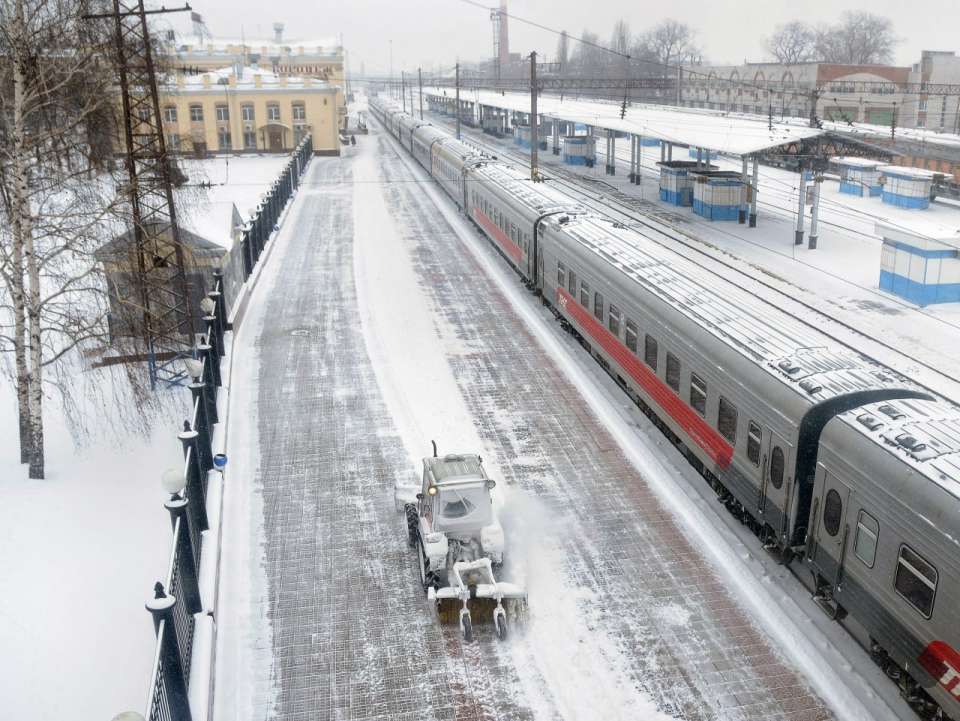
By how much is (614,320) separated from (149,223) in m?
10.1

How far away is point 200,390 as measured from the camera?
13859mm

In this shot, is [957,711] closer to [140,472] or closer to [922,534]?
[922,534]

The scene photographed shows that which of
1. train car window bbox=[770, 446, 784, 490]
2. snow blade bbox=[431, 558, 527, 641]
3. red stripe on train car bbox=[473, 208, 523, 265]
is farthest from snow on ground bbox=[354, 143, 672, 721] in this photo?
red stripe on train car bbox=[473, 208, 523, 265]

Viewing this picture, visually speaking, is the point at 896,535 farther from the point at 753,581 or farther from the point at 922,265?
the point at 922,265

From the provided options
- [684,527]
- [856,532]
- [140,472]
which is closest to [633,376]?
[684,527]

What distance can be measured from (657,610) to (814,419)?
3176 mm

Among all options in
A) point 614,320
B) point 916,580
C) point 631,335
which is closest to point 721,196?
point 614,320

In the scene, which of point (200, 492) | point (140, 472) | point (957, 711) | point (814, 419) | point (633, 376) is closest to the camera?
point (957, 711)

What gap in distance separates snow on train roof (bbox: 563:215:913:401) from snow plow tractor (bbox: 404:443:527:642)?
14.5 ft

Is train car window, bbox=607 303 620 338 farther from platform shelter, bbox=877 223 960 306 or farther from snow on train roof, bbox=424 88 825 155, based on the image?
snow on train roof, bbox=424 88 825 155

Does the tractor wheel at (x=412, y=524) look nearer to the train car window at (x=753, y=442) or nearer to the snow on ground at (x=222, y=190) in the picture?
the train car window at (x=753, y=442)

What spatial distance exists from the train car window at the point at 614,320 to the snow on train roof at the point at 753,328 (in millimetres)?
829

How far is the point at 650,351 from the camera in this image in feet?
50.9

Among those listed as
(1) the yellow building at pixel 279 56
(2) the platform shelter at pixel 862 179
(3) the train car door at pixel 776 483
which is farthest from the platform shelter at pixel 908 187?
(1) the yellow building at pixel 279 56
